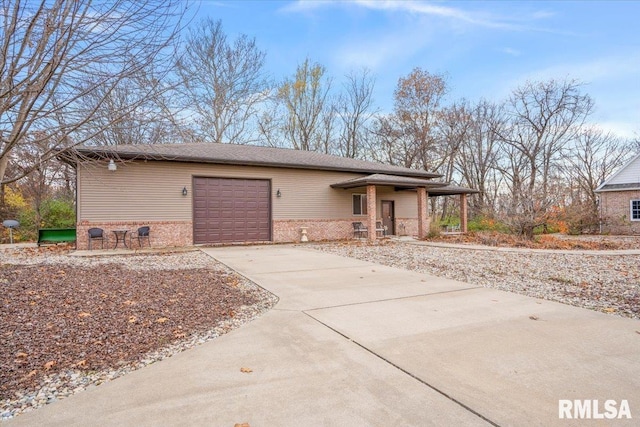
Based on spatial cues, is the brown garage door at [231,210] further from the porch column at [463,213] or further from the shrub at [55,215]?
the porch column at [463,213]

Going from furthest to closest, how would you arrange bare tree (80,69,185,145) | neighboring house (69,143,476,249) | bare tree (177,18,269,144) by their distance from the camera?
bare tree (177,18,269,144) → neighboring house (69,143,476,249) → bare tree (80,69,185,145)

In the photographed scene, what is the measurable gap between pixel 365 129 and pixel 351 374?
2652 centimetres

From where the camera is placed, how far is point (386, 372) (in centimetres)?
264

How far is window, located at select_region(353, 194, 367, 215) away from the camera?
16.6m

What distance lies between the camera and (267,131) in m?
25.0

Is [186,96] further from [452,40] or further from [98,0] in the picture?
[452,40]

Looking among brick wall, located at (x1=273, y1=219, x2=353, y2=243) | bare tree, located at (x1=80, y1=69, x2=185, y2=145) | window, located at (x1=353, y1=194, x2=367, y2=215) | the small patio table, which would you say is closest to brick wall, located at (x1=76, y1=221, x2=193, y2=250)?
the small patio table

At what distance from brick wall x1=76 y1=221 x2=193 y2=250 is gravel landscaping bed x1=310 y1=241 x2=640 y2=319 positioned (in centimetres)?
647

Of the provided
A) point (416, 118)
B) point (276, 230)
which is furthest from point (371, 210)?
point (416, 118)

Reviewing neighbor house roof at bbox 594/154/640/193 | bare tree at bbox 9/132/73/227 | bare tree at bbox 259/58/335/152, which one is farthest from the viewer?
bare tree at bbox 259/58/335/152

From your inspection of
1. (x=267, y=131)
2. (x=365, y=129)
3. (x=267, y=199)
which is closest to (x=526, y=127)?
(x=365, y=129)

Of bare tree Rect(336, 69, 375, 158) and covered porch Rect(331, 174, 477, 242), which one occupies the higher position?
bare tree Rect(336, 69, 375, 158)

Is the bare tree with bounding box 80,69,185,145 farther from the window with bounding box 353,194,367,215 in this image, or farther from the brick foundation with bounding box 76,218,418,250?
the window with bounding box 353,194,367,215

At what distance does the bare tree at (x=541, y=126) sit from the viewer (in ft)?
80.0
